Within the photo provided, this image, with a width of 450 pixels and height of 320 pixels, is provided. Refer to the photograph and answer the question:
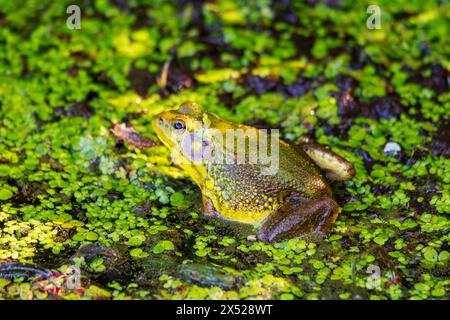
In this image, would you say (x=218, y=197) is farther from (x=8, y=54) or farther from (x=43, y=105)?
(x=8, y=54)

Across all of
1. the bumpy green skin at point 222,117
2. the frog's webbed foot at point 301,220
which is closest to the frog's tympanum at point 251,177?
the frog's webbed foot at point 301,220

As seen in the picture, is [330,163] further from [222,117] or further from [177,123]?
[177,123]

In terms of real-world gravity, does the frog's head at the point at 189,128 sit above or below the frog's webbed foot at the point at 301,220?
above

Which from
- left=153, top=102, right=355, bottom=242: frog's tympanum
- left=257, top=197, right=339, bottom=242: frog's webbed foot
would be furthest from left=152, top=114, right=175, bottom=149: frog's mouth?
left=257, top=197, right=339, bottom=242: frog's webbed foot

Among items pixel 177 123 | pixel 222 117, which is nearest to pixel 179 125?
pixel 177 123

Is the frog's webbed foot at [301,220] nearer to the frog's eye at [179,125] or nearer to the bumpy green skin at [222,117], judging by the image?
the bumpy green skin at [222,117]
